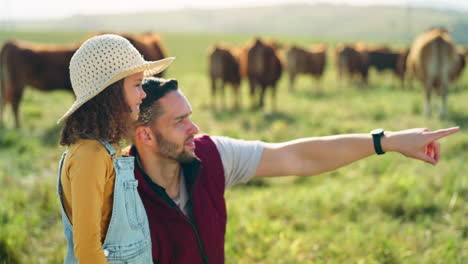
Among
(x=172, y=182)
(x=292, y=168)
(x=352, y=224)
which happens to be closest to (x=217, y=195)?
(x=172, y=182)

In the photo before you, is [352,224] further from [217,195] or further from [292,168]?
[217,195]

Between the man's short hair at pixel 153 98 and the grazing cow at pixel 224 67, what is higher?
the man's short hair at pixel 153 98

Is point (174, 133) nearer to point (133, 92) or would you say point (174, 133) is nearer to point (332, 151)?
point (133, 92)

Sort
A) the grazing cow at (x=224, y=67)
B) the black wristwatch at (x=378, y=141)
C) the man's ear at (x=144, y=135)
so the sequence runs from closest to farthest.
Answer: the man's ear at (x=144, y=135)
the black wristwatch at (x=378, y=141)
the grazing cow at (x=224, y=67)

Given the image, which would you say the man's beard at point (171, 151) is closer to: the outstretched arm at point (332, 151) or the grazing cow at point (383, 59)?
the outstretched arm at point (332, 151)

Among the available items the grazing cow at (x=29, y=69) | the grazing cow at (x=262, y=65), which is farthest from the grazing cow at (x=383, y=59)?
the grazing cow at (x=29, y=69)

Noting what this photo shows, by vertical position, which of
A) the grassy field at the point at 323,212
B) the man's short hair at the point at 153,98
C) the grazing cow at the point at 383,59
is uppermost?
the man's short hair at the point at 153,98

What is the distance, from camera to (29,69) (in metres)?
10.3

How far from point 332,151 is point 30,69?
919 cm

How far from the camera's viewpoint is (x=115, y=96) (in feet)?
6.61

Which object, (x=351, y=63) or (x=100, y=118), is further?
(x=351, y=63)

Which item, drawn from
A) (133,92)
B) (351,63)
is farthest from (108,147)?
(351,63)

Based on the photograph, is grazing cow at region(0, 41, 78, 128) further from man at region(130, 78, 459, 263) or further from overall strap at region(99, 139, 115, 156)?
overall strap at region(99, 139, 115, 156)

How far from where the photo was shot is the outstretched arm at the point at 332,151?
2.56m
